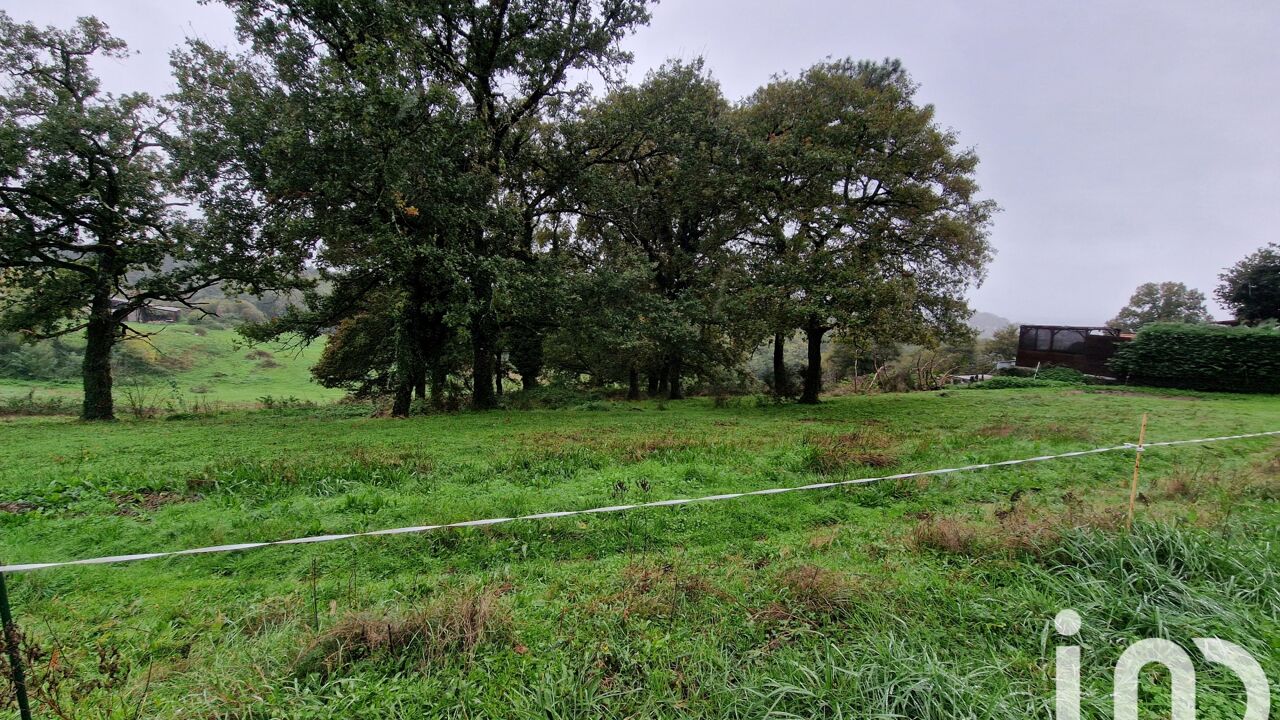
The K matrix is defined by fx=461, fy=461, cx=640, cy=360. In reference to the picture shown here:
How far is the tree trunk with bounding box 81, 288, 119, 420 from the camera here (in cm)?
1447

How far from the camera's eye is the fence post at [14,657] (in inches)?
81.7

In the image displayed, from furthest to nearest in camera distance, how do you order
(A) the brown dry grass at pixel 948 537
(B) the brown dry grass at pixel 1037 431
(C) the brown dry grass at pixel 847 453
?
(B) the brown dry grass at pixel 1037 431 → (C) the brown dry grass at pixel 847 453 → (A) the brown dry grass at pixel 948 537

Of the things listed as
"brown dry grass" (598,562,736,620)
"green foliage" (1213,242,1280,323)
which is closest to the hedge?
"green foliage" (1213,242,1280,323)

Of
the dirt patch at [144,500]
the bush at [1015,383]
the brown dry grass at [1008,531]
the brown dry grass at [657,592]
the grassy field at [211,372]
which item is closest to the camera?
the brown dry grass at [657,592]

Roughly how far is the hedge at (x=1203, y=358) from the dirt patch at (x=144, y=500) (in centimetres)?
3483

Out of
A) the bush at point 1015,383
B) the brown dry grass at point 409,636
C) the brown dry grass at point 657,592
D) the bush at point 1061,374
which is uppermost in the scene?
the bush at point 1061,374

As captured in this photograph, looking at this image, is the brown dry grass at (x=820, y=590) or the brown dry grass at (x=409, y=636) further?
the brown dry grass at (x=820, y=590)

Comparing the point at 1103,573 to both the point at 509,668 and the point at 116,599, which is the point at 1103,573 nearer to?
the point at 509,668

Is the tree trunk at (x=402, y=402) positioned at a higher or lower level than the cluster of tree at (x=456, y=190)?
lower

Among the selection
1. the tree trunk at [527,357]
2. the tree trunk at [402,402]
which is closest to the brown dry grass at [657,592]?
the tree trunk at [402,402]

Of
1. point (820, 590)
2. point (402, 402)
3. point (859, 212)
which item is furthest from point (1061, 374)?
point (402, 402)

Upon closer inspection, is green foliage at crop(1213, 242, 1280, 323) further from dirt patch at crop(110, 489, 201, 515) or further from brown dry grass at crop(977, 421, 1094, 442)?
dirt patch at crop(110, 489, 201, 515)

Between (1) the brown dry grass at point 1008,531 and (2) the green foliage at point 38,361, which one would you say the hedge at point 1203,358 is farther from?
(2) the green foliage at point 38,361

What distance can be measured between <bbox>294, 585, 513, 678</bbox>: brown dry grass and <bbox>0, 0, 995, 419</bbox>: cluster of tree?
389 inches
